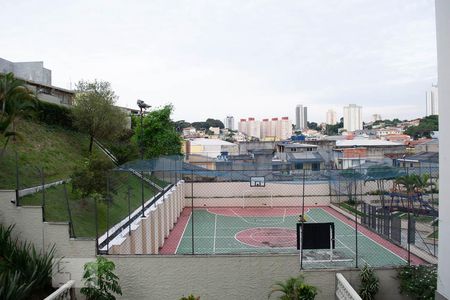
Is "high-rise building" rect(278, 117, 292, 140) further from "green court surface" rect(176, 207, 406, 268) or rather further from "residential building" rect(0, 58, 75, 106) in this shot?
"green court surface" rect(176, 207, 406, 268)

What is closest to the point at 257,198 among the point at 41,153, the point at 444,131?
the point at 41,153

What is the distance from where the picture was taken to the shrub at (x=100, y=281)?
894 cm

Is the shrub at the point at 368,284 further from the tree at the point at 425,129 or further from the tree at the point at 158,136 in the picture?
the tree at the point at 425,129

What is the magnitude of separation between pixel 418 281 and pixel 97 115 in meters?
21.5

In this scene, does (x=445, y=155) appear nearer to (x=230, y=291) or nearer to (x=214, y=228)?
(x=230, y=291)

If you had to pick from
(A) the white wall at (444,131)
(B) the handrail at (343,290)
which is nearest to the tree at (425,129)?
(B) the handrail at (343,290)

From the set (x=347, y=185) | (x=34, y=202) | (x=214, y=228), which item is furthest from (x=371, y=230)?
(x=34, y=202)

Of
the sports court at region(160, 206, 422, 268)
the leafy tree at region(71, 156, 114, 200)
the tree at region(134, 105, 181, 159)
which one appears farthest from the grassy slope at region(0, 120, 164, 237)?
the tree at region(134, 105, 181, 159)

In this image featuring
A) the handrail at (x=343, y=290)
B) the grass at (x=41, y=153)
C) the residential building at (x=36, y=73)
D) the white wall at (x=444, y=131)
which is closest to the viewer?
the white wall at (x=444, y=131)

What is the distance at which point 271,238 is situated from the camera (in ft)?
67.9

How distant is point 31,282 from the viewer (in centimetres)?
867

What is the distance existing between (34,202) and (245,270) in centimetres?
643

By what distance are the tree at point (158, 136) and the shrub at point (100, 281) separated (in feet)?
87.3

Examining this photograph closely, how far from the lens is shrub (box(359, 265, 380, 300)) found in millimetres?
9305
